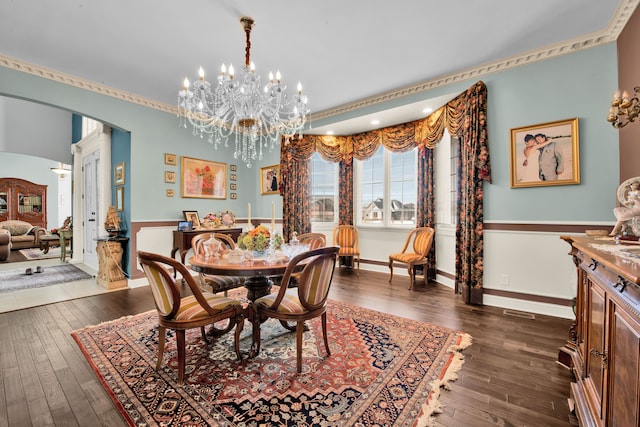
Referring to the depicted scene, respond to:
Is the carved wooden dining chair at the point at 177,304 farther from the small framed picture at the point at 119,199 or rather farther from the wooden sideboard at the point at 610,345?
the small framed picture at the point at 119,199

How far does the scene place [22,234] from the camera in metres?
8.40

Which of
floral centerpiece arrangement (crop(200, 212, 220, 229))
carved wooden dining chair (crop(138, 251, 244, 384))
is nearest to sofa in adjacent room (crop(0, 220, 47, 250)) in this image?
floral centerpiece arrangement (crop(200, 212, 220, 229))

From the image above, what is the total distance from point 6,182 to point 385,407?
46.5 ft

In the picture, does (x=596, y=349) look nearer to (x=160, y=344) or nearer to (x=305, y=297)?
(x=305, y=297)

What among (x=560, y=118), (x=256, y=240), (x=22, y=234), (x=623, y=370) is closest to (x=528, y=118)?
(x=560, y=118)

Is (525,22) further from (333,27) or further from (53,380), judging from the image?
(53,380)

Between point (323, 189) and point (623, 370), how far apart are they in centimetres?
498

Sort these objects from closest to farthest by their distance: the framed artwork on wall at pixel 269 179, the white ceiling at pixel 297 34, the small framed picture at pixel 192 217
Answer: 1. the white ceiling at pixel 297 34
2. the small framed picture at pixel 192 217
3. the framed artwork on wall at pixel 269 179

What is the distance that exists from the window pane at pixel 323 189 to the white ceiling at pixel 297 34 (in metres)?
2.17

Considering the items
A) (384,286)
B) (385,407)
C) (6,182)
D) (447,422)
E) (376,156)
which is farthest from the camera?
(6,182)

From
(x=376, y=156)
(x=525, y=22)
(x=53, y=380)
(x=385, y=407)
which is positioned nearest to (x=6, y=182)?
(x=53, y=380)

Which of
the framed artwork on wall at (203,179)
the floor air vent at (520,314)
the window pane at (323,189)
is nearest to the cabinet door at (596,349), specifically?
the floor air vent at (520,314)

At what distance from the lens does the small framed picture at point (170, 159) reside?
468cm

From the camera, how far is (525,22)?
2.58 m
